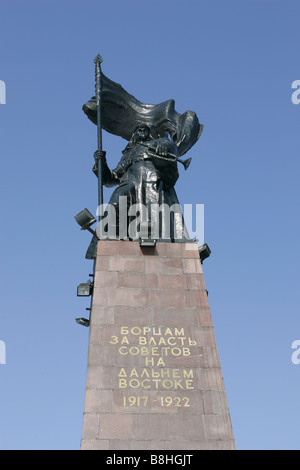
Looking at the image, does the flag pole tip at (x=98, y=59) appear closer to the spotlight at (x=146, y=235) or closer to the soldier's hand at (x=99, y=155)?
the soldier's hand at (x=99, y=155)

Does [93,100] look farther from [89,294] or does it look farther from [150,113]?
[89,294]

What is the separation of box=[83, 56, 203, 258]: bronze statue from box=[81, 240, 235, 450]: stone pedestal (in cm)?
115

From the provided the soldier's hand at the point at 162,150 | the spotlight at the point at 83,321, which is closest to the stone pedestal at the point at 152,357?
the spotlight at the point at 83,321

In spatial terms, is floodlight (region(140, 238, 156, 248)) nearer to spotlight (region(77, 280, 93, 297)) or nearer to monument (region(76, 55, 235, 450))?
monument (region(76, 55, 235, 450))

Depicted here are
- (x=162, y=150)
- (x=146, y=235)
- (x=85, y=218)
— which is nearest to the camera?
(x=85, y=218)

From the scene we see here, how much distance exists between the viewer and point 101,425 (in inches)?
443

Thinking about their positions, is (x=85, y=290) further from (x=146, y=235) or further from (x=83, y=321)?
(x=146, y=235)

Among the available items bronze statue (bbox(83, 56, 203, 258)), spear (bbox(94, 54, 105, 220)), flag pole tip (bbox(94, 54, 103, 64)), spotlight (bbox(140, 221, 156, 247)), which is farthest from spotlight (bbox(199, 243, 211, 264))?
flag pole tip (bbox(94, 54, 103, 64))

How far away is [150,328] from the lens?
1292 cm

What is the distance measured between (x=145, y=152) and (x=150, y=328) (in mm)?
6492

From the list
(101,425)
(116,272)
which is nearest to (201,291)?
(116,272)

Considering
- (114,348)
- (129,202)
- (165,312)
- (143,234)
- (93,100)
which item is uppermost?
(93,100)

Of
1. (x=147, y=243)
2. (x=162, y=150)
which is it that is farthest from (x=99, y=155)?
(x=147, y=243)

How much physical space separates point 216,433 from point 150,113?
41.3 ft
